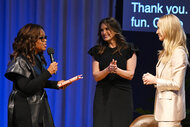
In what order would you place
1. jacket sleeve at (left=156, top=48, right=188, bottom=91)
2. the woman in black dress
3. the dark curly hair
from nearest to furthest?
1. jacket sleeve at (left=156, top=48, right=188, bottom=91)
2. the dark curly hair
3. the woman in black dress

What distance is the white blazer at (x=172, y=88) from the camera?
2494mm

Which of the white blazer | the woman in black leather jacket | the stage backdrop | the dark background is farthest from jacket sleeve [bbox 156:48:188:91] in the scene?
the dark background

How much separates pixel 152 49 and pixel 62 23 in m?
1.65

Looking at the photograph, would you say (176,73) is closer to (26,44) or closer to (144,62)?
(26,44)

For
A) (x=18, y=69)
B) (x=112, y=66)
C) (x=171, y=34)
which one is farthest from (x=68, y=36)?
(x=171, y=34)

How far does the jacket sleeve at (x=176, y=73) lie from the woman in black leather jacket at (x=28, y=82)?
104 cm

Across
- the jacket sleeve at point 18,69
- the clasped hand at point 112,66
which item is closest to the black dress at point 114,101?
the clasped hand at point 112,66

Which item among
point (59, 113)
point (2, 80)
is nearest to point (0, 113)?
point (2, 80)

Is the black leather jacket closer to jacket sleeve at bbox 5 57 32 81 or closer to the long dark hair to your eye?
jacket sleeve at bbox 5 57 32 81

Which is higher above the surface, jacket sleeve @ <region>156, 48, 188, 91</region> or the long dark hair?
the long dark hair

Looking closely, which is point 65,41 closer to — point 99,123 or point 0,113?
point 0,113

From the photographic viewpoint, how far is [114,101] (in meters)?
3.65

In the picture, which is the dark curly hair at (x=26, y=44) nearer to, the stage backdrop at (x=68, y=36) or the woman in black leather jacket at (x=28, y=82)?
the woman in black leather jacket at (x=28, y=82)

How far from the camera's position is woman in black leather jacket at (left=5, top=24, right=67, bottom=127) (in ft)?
9.14
